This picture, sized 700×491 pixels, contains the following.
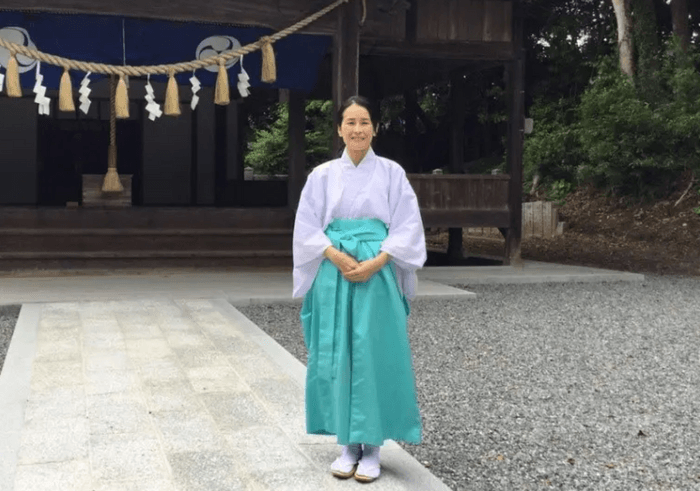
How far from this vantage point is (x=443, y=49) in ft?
36.3

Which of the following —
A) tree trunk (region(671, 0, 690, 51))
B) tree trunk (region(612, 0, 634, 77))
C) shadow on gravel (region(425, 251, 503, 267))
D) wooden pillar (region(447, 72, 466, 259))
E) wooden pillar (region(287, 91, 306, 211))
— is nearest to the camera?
wooden pillar (region(287, 91, 306, 211))

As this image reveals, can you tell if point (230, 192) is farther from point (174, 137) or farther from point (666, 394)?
point (666, 394)

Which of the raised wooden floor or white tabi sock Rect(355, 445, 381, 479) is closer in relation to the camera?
white tabi sock Rect(355, 445, 381, 479)

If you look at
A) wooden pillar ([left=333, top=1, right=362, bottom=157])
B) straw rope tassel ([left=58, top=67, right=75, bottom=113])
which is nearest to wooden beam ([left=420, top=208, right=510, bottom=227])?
wooden pillar ([left=333, top=1, right=362, bottom=157])

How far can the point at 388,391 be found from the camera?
3240 mm

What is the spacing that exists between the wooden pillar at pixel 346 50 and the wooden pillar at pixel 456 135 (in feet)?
13.4

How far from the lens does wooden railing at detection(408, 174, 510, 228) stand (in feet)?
37.1

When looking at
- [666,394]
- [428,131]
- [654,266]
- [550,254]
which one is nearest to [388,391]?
[666,394]

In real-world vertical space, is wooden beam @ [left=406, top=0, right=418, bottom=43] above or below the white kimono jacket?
above

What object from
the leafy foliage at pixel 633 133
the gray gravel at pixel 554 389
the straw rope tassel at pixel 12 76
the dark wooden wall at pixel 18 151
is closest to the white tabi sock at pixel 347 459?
the gray gravel at pixel 554 389

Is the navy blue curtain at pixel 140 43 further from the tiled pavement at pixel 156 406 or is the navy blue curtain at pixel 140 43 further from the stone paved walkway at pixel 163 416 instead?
the stone paved walkway at pixel 163 416

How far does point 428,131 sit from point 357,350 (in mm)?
15577

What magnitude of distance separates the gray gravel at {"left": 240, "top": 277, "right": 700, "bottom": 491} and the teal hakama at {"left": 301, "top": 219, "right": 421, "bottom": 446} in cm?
50

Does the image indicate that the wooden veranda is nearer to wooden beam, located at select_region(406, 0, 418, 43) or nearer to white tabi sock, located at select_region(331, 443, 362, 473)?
wooden beam, located at select_region(406, 0, 418, 43)
